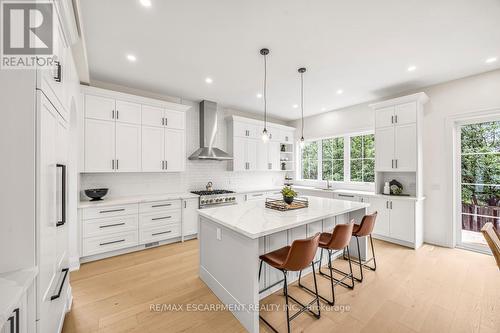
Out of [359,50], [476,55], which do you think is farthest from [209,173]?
[476,55]

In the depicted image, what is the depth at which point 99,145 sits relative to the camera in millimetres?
3467

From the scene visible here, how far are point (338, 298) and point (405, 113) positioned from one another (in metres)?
3.49

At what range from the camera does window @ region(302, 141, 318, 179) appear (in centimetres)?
624

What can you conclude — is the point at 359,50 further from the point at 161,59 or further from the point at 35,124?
the point at 35,124

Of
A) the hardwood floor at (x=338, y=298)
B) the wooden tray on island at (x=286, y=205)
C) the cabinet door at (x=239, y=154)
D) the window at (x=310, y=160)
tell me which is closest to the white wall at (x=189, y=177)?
the cabinet door at (x=239, y=154)

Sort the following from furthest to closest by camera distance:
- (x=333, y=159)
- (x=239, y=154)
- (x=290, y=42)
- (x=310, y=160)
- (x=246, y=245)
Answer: (x=310, y=160)
(x=333, y=159)
(x=239, y=154)
(x=290, y=42)
(x=246, y=245)

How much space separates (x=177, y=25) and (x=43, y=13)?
128cm

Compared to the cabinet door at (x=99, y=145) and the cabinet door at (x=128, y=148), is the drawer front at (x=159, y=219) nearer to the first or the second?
the cabinet door at (x=128, y=148)

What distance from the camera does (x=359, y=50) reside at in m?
2.76

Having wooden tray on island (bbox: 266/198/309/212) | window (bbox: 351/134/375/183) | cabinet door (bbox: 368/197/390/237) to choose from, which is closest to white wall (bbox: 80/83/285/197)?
window (bbox: 351/134/375/183)

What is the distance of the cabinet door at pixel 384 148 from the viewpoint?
4105 millimetres

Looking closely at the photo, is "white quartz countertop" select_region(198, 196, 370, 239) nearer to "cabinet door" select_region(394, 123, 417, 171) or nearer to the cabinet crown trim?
"cabinet door" select_region(394, 123, 417, 171)

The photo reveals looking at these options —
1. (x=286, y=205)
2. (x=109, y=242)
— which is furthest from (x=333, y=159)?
(x=109, y=242)

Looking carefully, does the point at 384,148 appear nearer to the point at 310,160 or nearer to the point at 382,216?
the point at 382,216
